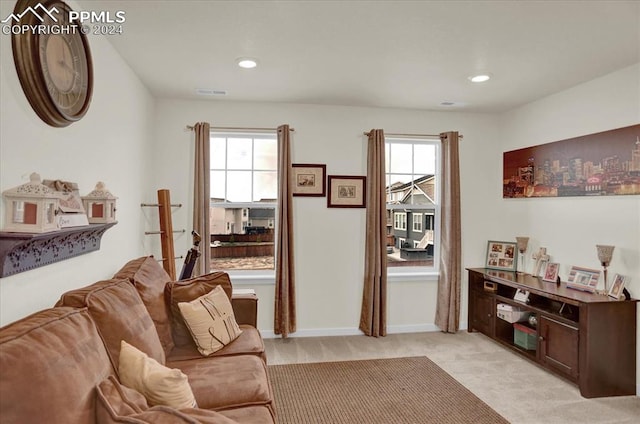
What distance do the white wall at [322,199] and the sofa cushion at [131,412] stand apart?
2921 millimetres

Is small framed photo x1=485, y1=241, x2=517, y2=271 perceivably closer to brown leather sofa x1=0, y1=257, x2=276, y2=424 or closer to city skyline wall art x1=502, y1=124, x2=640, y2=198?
city skyline wall art x1=502, y1=124, x2=640, y2=198

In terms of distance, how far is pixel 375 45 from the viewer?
2.69 meters

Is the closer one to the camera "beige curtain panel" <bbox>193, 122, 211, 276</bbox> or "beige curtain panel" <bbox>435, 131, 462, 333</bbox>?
"beige curtain panel" <bbox>193, 122, 211, 276</bbox>

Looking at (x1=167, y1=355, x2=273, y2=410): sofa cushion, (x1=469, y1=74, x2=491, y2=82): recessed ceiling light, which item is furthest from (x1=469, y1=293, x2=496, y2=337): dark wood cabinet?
(x1=167, y1=355, x2=273, y2=410): sofa cushion

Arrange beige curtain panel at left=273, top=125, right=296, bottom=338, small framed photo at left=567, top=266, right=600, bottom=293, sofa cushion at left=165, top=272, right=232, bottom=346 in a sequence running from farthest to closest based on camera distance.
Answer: beige curtain panel at left=273, top=125, right=296, bottom=338 < small framed photo at left=567, top=266, right=600, bottom=293 < sofa cushion at left=165, top=272, right=232, bottom=346

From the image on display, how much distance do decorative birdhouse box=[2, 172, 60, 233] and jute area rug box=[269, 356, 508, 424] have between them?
1.85m

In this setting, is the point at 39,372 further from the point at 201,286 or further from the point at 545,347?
the point at 545,347

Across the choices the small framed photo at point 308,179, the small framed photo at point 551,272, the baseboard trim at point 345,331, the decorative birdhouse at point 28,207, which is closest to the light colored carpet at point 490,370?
the baseboard trim at point 345,331

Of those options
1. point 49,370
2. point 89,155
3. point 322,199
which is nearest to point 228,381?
point 49,370

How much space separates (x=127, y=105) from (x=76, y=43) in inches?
40.5

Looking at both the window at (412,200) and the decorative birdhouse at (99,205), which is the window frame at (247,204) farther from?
the decorative birdhouse at (99,205)

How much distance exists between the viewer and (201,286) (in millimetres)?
2633

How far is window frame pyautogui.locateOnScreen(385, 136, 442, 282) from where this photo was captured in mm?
4402

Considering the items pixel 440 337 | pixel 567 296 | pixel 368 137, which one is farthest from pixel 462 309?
pixel 368 137
